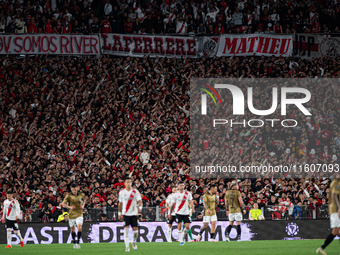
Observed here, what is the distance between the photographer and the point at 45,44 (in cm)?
3688

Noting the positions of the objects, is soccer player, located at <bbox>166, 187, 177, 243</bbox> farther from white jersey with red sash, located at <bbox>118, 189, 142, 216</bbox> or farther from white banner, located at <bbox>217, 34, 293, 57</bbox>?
white banner, located at <bbox>217, 34, 293, 57</bbox>

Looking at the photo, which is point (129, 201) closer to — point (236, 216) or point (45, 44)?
point (236, 216)

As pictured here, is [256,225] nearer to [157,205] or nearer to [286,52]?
[157,205]

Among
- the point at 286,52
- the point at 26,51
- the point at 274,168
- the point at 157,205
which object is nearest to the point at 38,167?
the point at 157,205

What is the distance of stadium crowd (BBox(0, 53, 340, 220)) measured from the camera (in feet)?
96.4

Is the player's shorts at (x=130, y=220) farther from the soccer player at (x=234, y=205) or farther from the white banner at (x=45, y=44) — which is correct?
the white banner at (x=45, y=44)

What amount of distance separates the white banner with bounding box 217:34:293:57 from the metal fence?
12747 mm

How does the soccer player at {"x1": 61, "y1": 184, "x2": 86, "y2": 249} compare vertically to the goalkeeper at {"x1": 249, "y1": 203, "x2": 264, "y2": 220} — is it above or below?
above

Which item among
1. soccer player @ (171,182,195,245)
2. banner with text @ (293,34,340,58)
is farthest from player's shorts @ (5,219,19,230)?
banner with text @ (293,34,340,58)

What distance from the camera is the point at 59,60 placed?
3688cm

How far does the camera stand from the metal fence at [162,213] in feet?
91.1

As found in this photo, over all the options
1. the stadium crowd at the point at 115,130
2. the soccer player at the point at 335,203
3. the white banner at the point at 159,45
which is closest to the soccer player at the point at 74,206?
the stadium crowd at the point at 115,130

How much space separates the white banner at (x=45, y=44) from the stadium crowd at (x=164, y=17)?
60 centimetres

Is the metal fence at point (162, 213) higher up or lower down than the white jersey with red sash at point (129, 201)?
Answer: lower down
